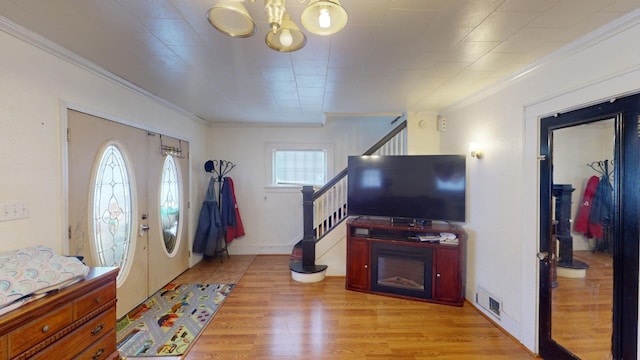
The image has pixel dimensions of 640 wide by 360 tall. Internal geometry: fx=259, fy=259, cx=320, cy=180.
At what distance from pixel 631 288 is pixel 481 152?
63.8 inches

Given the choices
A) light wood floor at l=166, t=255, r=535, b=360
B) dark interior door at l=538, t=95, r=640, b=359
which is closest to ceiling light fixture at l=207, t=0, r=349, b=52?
dark interior door at l=538, t=95, r=640, b=359

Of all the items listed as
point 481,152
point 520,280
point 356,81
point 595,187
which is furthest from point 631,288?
point 356,81

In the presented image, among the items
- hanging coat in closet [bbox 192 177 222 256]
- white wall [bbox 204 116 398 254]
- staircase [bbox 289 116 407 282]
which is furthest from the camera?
white wall [bbox 204 116 398 254]

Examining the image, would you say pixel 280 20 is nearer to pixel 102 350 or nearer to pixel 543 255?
pixel 102 350

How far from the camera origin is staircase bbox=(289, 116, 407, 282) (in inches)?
147

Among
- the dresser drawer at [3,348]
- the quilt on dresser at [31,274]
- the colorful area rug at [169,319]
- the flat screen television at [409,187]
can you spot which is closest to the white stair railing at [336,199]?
the flat screen television at [409,187]

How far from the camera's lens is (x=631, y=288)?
1536 millimetres

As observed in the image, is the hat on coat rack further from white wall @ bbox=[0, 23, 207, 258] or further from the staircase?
white wall @ bbox=[0, 23, 207, 258]

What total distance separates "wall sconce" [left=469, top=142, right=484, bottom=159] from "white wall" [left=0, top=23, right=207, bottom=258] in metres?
3.82

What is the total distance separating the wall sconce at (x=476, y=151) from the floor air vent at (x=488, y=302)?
1.47 meters

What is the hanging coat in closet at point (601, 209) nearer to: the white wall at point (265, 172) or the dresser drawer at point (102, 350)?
the white wall at point (265, 172)

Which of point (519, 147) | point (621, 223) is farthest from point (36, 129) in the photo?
point (621, 223)

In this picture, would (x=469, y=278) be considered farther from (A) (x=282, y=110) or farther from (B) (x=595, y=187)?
(A) (x=282, y=110)

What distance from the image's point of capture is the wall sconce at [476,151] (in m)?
2.86
